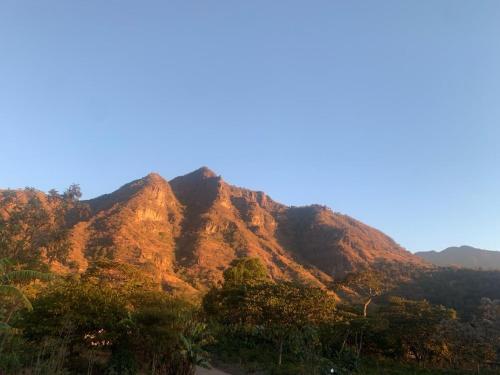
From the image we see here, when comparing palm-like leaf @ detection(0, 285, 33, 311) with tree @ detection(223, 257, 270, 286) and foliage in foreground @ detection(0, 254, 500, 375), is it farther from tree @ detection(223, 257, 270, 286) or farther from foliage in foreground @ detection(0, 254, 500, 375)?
tree @ detection(223, 257, 270, 286)

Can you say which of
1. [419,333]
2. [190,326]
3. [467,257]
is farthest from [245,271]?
[467,257]

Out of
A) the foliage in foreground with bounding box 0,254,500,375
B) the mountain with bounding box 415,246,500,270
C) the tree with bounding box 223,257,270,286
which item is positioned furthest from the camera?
the mountain with bounding box 415,246,500,270

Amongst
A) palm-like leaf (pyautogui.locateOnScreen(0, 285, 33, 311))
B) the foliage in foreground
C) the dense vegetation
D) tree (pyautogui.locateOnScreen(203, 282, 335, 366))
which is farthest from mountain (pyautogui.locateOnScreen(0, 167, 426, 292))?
palm-like leaf (pyautogui.locateOnScreen(0, 285, 33, 311))

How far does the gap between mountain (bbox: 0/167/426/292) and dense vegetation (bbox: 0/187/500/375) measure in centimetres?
3873

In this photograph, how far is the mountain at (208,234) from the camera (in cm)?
9106

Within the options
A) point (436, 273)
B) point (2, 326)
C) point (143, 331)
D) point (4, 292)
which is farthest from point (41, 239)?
point (436, 273)

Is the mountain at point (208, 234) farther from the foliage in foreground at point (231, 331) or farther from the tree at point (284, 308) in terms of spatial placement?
the tree at point (284, 308)

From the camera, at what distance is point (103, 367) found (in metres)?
18.3

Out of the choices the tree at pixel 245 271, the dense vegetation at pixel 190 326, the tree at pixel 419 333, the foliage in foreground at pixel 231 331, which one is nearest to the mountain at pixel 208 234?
the tree at pixel 245 271

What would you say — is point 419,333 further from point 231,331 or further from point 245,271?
point 245,271

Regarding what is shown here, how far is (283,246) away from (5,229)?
12840 centimetres

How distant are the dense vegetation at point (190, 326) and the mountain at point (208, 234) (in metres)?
38.7

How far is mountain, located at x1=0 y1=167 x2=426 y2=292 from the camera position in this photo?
9106cm

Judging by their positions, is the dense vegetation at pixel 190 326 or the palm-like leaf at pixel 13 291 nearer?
the palm-like leaf at pixel 13 291
